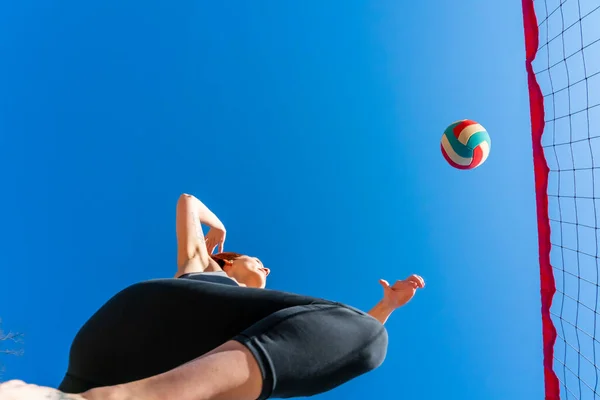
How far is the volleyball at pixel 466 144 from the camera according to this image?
432cm

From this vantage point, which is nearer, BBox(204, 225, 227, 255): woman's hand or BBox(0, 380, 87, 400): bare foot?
BBox(0, 380, 87, 400): bare foot

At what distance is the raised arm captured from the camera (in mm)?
2049

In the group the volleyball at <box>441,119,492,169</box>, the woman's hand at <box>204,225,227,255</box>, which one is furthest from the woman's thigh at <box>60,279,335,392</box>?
the volleyball at <box>441,119,492,169</box>

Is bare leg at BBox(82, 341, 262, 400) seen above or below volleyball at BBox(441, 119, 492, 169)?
below

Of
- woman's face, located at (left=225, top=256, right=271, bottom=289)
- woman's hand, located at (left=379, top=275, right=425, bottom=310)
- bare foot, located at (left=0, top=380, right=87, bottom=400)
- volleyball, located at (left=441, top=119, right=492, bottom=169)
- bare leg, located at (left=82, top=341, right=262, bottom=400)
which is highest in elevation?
volleyball, located at (left=441, top=119, right=492, bottom=169)

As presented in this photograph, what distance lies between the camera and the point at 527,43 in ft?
14.2

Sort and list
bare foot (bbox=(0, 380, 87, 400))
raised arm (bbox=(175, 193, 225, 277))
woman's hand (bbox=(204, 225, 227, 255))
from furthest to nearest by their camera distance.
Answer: woman's hand (bbox=(204, 225, 227, 255)), raised arm (bbox=(175, 193, 225, 277)), bare foot (bbox=(0, 380, 87, 400))

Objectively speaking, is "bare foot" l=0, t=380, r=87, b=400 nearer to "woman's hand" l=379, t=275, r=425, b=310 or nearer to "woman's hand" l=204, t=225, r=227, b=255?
"woman's hand" l=379, t=275, r=425, b=310

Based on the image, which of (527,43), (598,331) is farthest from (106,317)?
(598,331)

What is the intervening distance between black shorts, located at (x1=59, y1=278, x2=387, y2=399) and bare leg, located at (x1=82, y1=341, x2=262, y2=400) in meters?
0.03

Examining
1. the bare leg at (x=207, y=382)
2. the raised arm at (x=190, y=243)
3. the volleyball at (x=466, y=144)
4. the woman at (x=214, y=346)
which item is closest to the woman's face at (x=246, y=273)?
the raised arm at (x=190, y=243)

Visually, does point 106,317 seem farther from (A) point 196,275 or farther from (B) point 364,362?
(B) point 364,362

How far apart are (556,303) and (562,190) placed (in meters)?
1.14

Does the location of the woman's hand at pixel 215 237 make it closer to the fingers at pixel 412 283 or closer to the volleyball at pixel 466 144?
the fingers at pixel 412 283
